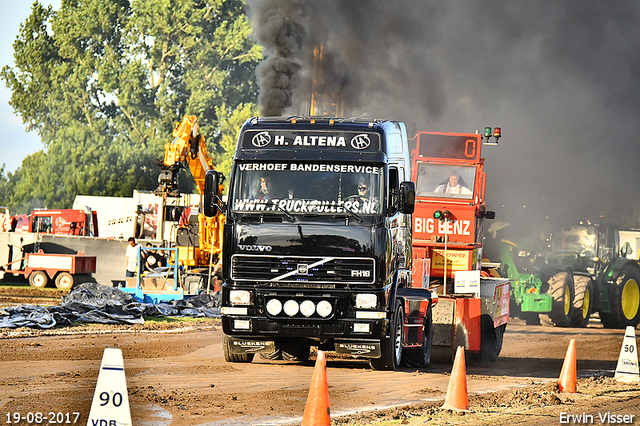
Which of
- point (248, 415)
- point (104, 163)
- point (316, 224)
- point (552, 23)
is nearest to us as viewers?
point (248, 415)

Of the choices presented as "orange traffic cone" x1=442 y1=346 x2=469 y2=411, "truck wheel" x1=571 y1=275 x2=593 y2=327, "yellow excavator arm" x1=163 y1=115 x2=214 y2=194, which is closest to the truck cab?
"orange traffic cone" x1=442 y1=346 x2=469 y2=411

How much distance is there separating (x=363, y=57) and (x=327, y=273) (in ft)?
70.9

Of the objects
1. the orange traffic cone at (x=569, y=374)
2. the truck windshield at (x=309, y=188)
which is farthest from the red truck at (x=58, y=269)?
the orange traffic cone at (x=569, y=374)

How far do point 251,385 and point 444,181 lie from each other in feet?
25.1

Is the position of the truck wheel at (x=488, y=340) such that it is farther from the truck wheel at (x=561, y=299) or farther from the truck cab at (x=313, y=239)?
the truck wheel at (x=561, y=299)

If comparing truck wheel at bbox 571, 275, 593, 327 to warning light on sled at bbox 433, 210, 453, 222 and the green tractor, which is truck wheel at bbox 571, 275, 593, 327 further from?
warning light on sled at bbox 433, 210, 453, 222

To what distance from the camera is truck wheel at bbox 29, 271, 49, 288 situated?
1131 inches

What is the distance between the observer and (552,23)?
30453mm

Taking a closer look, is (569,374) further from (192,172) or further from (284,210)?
(192,172)

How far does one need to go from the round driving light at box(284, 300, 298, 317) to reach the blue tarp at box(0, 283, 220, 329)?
7.54m

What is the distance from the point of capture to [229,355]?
476 inches

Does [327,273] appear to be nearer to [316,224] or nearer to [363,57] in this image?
[316,224]

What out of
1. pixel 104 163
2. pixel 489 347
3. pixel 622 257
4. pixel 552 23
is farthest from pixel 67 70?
pixel 489 347

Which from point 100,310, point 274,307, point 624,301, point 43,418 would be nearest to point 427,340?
point 274,307
